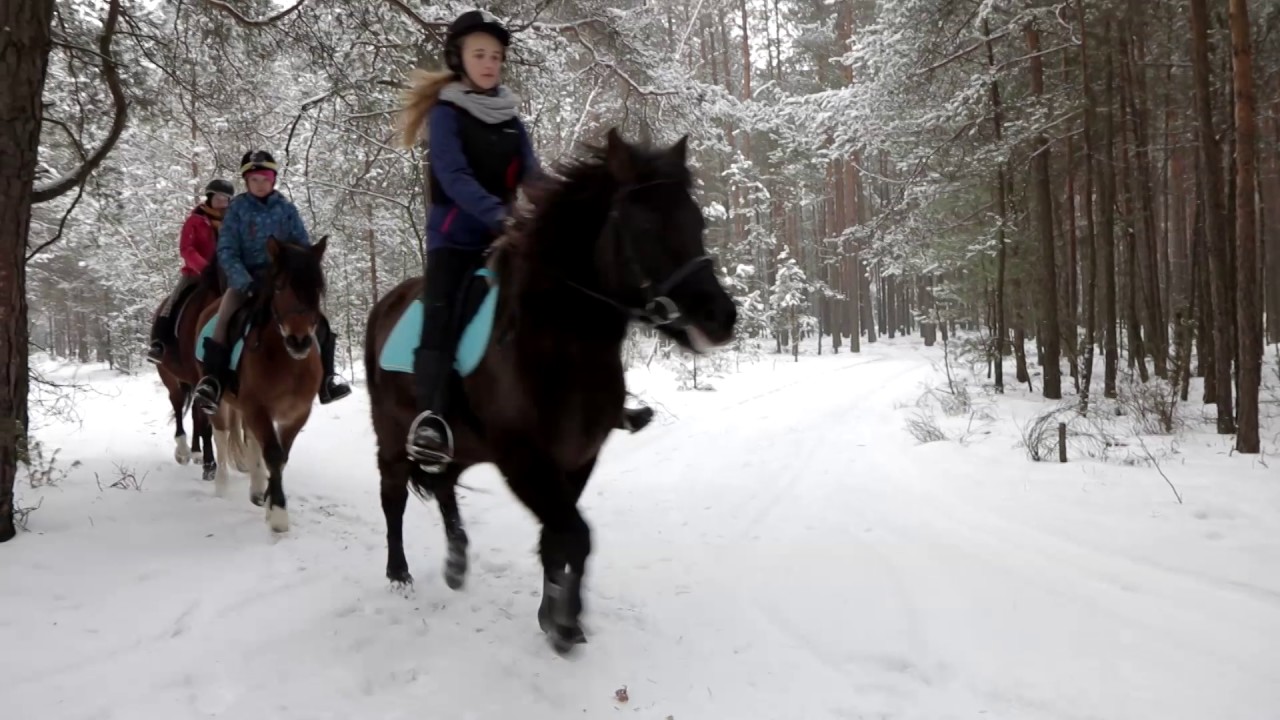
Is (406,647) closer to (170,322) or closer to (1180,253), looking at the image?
(170,322)

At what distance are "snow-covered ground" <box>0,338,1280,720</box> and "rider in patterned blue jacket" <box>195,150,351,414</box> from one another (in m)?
1.08

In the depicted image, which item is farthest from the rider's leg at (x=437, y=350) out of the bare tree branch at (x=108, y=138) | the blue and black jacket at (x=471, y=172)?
the bare tree branch at (x=108, y=138)

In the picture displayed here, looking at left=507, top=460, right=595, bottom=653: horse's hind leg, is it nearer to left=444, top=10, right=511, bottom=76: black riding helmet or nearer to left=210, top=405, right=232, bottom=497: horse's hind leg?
left=444, top=10, right=511, bottom=76: black riding helmet

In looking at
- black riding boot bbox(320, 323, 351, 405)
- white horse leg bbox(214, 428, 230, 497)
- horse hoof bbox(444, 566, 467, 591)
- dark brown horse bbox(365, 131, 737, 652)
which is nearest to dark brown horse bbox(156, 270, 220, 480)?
white horse leg bbox(214, 428, 230, 497)

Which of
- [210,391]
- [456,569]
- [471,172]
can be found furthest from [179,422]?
[471,172]

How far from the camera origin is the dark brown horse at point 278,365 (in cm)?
474

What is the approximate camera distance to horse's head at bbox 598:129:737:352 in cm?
241

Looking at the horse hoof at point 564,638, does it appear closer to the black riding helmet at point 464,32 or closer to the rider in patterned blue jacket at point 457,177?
the rider in patterned blue jacket at point 457,177

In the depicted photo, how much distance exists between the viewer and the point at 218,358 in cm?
538

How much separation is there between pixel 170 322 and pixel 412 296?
181 inches

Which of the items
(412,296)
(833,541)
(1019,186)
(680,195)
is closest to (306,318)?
(412,296)

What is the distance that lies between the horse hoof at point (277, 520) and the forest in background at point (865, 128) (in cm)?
156

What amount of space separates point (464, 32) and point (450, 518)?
2.80m

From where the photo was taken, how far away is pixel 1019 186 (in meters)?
15.4
